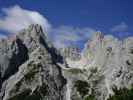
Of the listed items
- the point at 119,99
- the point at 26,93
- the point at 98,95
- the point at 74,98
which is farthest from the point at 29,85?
the point at 119,99

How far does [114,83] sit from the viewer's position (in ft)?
653

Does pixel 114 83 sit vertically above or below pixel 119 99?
above

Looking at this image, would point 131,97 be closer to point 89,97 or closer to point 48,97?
point 89,97

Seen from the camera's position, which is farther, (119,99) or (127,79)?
(127,79)

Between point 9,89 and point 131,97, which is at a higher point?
point 9,89

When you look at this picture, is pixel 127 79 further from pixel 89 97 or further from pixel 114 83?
pixel 89 97

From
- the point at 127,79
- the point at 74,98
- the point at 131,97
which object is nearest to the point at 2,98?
the point at 74,98

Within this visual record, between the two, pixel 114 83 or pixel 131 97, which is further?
pixel 114 83

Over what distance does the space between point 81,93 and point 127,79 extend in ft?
84.8

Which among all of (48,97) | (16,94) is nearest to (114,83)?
(48,97)

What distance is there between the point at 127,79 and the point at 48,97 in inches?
1701

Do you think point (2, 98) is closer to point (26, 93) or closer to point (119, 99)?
point (26, 93)

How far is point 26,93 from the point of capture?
642 ft

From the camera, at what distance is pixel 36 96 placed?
190 m
